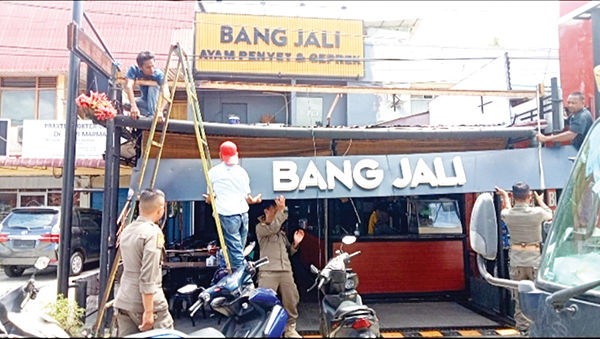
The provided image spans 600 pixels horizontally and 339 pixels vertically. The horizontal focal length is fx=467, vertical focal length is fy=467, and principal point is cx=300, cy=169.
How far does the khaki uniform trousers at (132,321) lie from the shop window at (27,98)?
15.2m

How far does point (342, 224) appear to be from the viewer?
8.53 m

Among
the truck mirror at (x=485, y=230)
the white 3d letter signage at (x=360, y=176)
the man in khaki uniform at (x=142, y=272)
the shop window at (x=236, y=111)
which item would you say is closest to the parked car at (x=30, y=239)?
the shop window at (x=236, y=111)

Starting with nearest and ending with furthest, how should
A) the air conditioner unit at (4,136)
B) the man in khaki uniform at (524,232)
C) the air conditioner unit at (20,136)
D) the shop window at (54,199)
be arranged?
the man in khaki uniform at (524,232)
the air conditioner unit at (4,136)
the air conditioner unit at (20,136)
the shop window at (54,199)

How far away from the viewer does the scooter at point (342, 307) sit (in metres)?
4.37

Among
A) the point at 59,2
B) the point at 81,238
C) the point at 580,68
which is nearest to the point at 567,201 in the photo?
the point at 580,68

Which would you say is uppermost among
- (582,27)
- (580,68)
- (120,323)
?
(582,27)

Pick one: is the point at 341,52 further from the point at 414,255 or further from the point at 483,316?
the point at 483,316

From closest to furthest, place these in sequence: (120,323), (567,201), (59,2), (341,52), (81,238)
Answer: (567,201), (120,323), (81,238), (341,52), (59,2)

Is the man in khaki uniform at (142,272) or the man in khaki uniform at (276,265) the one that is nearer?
the man in khaki uniform at (142,272)

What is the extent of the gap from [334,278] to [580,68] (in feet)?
15.5

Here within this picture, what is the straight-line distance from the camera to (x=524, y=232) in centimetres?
561

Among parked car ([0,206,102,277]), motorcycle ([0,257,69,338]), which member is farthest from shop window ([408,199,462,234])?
parked car ([0,206,102,277])

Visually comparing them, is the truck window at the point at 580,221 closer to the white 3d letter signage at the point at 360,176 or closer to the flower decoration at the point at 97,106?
the white 3d letter signage at the point at 360,176

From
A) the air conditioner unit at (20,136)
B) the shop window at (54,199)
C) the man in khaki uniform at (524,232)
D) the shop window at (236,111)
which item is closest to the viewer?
the man in khaki uniform at (524,232)
